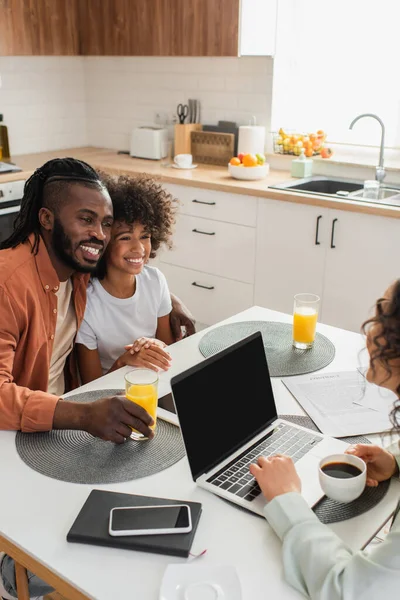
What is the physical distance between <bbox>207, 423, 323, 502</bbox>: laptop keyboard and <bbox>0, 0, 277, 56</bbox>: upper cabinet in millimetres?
2648

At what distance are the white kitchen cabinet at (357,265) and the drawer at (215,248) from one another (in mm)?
460

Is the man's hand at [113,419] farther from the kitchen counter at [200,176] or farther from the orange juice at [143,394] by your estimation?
the kitchen counter at [200,176]

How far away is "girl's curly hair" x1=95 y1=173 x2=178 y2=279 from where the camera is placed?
1920 millimetres

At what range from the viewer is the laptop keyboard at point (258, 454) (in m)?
1.20

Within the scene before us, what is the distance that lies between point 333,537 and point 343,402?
0.55 m

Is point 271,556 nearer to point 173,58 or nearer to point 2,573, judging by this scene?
point 2,573

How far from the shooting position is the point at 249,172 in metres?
3.49

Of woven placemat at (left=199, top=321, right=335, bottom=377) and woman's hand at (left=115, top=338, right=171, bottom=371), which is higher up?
woman's hand at (left=115, top=338, right=171, bottom=371)

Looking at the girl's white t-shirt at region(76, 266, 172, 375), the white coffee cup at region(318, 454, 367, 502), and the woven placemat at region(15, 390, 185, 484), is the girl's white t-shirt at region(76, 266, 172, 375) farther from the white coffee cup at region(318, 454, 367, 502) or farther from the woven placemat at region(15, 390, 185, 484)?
the white coffee cup at region(318, 454, 367, 502)

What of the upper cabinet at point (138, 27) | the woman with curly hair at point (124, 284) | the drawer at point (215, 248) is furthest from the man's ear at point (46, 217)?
the upper cabinet at point (138, 27)

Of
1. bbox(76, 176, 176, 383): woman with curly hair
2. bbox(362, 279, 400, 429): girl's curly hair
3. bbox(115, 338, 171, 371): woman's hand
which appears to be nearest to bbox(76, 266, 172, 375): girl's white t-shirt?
bbox(76, 176, 176, 383): woman with curly hair

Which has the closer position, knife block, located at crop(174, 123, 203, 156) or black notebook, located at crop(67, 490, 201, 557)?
black notebook, located at crop(67, 490, 201, 557)

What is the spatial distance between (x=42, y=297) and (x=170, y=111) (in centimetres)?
284

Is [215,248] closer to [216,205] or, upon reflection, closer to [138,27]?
[216,205]
